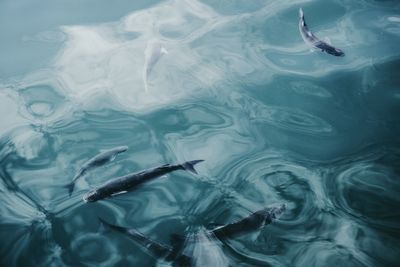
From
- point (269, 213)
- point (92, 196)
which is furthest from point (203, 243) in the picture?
point (92, 196)

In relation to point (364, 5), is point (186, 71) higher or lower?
lower

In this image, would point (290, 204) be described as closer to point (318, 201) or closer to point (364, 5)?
point (318, 201)

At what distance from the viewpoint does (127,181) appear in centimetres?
259

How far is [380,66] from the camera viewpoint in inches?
149

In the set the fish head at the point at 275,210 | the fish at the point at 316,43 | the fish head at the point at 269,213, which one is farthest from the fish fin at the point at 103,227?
the fish at the point at 316,43

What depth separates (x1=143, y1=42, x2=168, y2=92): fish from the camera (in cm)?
388

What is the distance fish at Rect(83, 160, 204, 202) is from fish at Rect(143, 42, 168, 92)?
56.5 inches

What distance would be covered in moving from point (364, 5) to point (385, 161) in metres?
2.69

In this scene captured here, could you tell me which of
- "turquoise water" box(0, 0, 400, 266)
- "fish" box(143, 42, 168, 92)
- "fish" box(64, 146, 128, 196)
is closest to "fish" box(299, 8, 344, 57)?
"turquoise water" box(0, 0, 400, 266)

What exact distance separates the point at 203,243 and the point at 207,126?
1326 mm

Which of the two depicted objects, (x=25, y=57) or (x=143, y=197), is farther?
(x=25, y=57)

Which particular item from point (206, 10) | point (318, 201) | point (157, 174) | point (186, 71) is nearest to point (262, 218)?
point (318, 201)

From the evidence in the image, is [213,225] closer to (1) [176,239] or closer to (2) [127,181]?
(1) [176,239]

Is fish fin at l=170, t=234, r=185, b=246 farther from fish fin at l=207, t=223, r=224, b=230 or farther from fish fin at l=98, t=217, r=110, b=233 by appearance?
fish fin at l=98, t=217, r=110, b=233
